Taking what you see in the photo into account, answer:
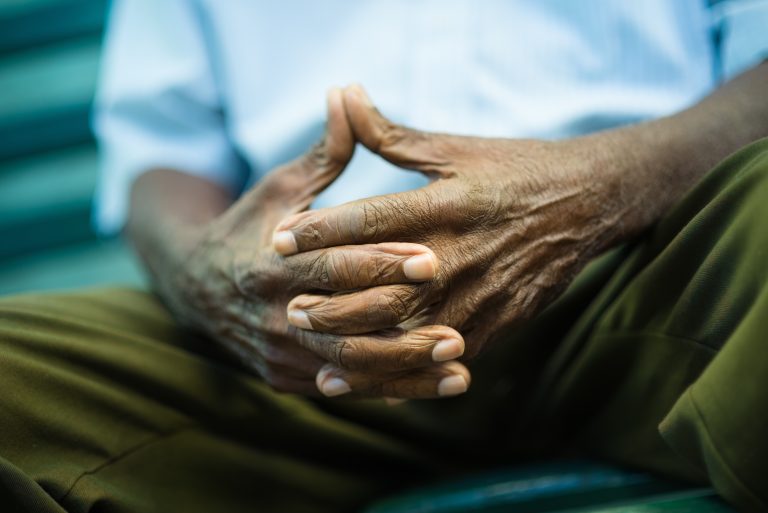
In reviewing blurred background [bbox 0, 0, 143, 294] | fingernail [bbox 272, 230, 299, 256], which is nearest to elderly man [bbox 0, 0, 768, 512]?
fingernail [bbox 272, 230, 299, 256]

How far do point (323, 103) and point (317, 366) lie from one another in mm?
482

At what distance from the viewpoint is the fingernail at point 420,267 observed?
2.12 feet

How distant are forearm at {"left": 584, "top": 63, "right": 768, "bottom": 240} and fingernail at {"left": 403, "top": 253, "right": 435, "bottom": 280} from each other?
244mm

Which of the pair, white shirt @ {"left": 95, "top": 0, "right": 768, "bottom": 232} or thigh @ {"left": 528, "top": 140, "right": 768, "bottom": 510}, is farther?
white shirt @ {"left": 95, "top": 0, "right": 768, "bottom": 232}

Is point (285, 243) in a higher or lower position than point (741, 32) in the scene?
lower

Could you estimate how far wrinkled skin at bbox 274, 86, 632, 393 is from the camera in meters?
0.68

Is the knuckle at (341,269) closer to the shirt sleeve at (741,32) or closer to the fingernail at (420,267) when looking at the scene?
the fingernail at (420,267)

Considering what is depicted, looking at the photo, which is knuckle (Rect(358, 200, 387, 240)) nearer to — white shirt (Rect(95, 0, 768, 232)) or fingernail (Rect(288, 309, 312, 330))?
fingernail (Rect(288, 309, 312, 330))

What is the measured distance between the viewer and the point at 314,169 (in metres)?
0.80

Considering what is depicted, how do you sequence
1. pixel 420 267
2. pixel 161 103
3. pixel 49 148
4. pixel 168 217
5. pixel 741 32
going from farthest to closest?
pixel 49 148 < pixel 161 103 < pixel 168 217 < pixel 741 32 < pixel 420 267

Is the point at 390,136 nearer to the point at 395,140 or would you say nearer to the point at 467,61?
the point at 395,140

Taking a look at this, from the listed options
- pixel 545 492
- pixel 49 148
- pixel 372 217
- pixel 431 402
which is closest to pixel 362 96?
pixel 372 217

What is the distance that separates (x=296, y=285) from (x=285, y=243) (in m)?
0.05

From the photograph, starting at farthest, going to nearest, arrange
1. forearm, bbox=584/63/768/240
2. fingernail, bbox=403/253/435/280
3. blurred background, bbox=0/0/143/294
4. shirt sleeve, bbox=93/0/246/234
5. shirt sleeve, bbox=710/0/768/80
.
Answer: blurred background, bbox=0/0/143/294 < shirt sleeve, bbox=93/0/246/234 < shirt sleeve, bbox=710/0/768/80 < forearm, bbox=584/63/768/240 < fingernail, bbox=403/253/435/280
